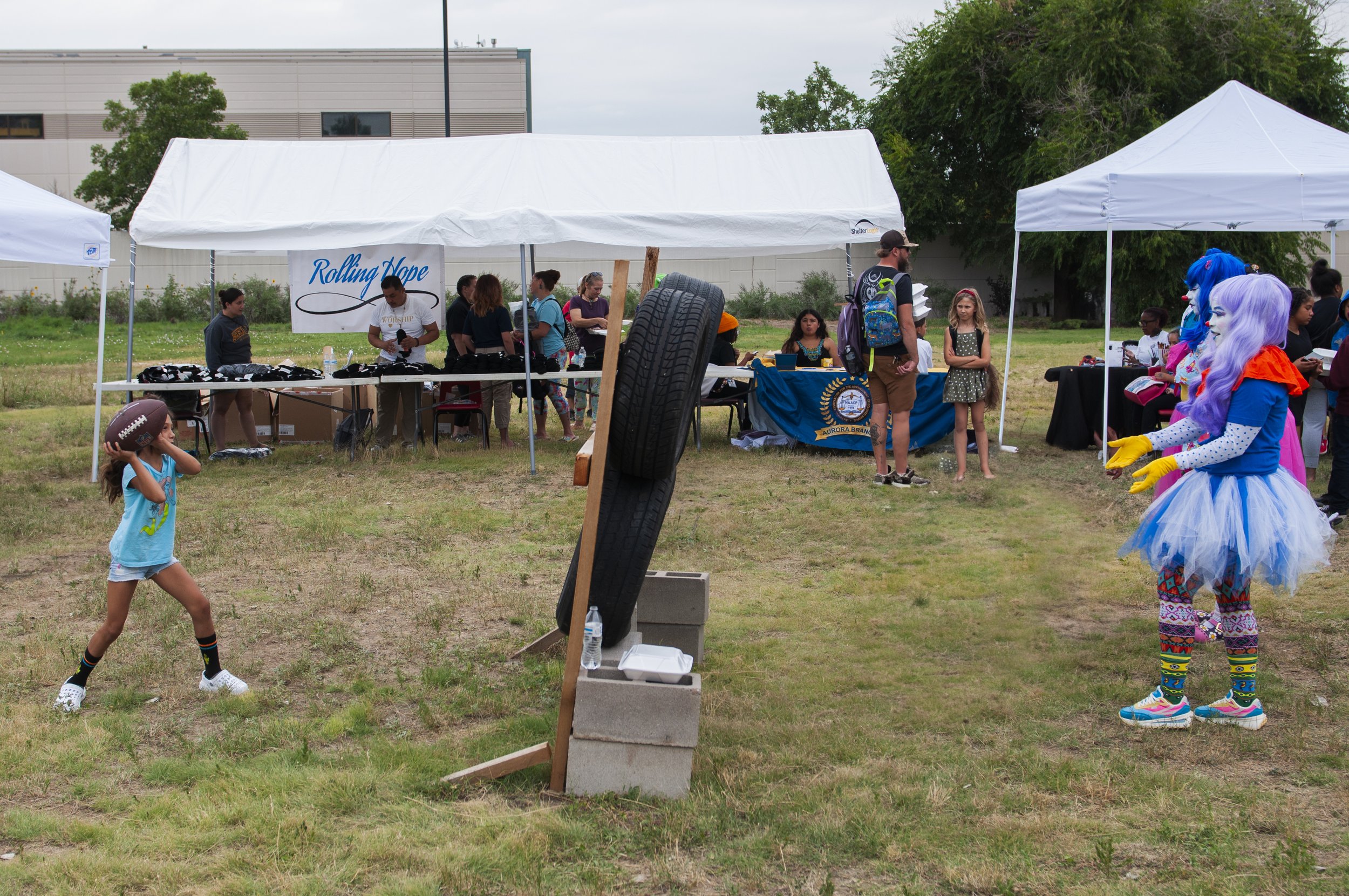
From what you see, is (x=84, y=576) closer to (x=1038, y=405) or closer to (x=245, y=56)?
(x=1038, y=405)

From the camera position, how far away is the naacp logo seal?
1081cm

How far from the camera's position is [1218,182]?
9.13 meters

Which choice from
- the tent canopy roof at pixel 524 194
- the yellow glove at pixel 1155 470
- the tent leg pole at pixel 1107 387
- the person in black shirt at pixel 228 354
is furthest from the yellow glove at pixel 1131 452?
the person in black shirt at pixel 228 354

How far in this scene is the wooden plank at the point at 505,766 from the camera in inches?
151

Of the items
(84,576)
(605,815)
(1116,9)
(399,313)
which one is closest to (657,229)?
(399,313)

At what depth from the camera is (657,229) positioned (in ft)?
32.6

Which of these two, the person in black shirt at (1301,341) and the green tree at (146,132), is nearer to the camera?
the person in black shirt at (1301,341)

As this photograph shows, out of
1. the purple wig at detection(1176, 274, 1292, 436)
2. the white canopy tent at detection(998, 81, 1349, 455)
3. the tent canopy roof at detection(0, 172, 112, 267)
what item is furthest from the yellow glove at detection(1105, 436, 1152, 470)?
the tent canopy roof at detection(0, 172, 112, 267)

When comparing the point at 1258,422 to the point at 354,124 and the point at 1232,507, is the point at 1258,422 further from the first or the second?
the point at 354,124

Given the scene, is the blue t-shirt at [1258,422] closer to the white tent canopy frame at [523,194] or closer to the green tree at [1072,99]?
the white tent canopy frame at [523,194]

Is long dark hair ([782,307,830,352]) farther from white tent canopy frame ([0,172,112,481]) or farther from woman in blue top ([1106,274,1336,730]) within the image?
woman in blue top ([1106,274,1336,730])

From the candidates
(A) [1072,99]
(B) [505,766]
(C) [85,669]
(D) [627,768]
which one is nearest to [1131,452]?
(D) [627,768]

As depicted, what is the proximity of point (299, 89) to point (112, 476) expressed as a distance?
41.3 m

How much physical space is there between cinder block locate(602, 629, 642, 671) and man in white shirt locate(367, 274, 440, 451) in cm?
717
